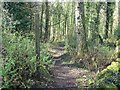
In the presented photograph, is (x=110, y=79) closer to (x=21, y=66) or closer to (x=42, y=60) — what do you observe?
(x=42, y=60)

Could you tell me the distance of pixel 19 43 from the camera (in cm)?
520

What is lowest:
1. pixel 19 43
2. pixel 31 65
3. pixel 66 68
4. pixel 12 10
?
pixel 66 68

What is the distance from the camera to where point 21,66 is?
4828 mm

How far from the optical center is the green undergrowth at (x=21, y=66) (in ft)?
15.0

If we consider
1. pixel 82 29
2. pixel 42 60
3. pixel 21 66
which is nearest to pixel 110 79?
pixel 42 60

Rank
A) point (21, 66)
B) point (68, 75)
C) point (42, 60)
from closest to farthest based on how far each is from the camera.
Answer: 1. point (21, 66)
2. point (42, 60)
3. point (68, 75)

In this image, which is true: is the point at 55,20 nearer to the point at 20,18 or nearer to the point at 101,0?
the point at 101,0

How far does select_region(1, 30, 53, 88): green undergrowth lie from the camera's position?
4578 millimetres

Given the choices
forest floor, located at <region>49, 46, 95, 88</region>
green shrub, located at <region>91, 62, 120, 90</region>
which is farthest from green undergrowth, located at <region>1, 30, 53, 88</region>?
green shrub, located at <region>91, 62, 120, 90</region>

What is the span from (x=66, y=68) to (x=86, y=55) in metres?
0.69

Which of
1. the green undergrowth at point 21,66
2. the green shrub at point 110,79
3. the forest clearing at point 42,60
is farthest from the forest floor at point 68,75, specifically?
the green shrub at point 110,79

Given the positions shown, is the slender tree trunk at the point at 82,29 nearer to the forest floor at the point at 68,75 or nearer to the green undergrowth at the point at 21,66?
the forest floor at the point at 68,75

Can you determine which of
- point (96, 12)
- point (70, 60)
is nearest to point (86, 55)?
point (70, 60)

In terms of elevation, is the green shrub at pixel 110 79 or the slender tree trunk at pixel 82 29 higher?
the slender tree trunk at pixel 82 29
